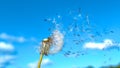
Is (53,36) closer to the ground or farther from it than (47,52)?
farther from it

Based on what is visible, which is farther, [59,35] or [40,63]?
[59,35]

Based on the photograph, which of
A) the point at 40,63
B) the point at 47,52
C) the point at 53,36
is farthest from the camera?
the point at 53,36

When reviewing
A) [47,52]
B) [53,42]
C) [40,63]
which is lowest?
[40,63]

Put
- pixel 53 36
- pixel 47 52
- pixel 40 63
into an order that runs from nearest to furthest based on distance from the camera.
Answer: pixel 40 63, pixel 47 52, pixel 53 36

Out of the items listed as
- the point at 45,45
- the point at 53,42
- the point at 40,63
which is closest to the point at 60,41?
the point at 53,42

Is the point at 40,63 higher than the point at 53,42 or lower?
lower

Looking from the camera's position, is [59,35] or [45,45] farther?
[59,35]

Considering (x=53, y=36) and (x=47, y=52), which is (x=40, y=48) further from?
(x=53, y=36)

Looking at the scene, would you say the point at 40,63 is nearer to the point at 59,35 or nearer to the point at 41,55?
the point at 41,55

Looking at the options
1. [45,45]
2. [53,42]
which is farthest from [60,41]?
[45,45]
